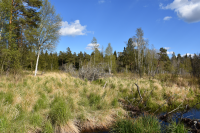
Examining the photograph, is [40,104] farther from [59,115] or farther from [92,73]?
[92,73]

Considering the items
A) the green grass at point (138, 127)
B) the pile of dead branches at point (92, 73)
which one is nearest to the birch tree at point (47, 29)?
the pile of dead branches at point (92, 73)

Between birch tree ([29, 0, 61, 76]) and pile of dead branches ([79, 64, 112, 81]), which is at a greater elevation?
birch tree ([29, 0, 61, 76])

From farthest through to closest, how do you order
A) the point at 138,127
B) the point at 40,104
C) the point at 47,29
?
the point at 47,29
the point at 40,104
the point at 138,127

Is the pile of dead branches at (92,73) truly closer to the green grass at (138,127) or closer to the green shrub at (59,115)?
the green shrub at (59,115)

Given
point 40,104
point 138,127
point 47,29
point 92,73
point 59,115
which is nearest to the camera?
point 138,127

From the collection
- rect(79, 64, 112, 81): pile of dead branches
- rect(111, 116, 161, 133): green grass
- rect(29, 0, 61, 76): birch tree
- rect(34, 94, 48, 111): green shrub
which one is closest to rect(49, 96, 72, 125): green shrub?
rect(34, 94, 48, 111): green shrub

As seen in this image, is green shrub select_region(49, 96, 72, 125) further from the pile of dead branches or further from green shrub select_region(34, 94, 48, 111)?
the pile of dead branches

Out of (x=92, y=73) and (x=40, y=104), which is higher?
(x=92, y=73)

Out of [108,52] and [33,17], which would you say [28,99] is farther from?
[108,52]

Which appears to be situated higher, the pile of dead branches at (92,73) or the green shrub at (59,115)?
the pile of dead branches at (92,73)

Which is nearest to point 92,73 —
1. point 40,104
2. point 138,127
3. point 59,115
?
point 40,104

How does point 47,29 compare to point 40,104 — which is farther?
point 47,29

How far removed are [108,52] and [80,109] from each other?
29.7 meters

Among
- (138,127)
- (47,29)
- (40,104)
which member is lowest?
(138,127)
